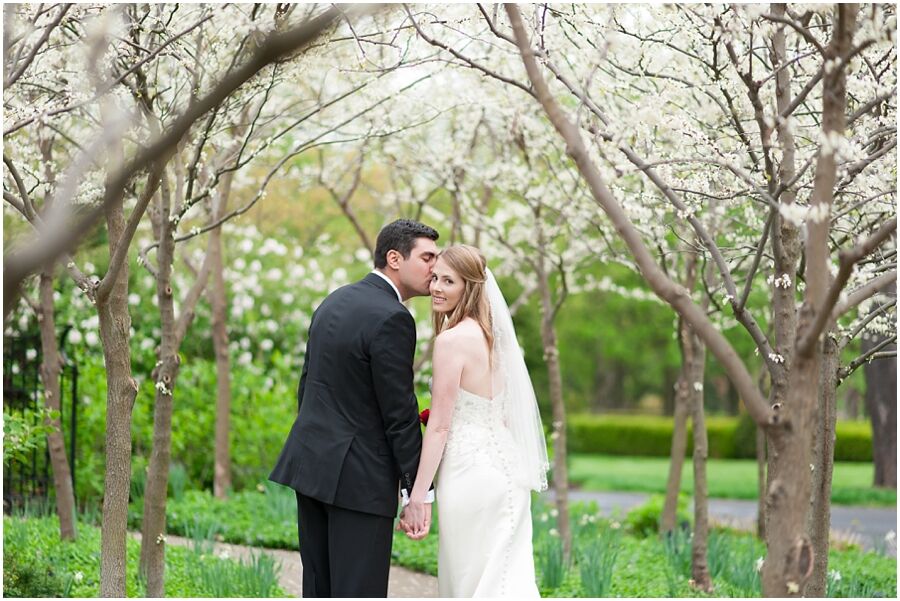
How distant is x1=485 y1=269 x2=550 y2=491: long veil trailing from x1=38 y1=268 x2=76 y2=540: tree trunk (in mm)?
3198

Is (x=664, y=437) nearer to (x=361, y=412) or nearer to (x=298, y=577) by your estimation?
(x=298, y=577)

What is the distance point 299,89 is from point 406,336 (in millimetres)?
5415

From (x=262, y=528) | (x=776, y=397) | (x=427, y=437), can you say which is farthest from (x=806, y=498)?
(x=262, y=528)

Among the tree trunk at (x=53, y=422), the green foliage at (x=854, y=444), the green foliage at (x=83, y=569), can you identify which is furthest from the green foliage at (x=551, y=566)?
the green foliage at (x=854, y=444)

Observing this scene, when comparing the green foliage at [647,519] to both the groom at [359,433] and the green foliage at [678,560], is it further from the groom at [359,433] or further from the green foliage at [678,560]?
the groom at [359,433]

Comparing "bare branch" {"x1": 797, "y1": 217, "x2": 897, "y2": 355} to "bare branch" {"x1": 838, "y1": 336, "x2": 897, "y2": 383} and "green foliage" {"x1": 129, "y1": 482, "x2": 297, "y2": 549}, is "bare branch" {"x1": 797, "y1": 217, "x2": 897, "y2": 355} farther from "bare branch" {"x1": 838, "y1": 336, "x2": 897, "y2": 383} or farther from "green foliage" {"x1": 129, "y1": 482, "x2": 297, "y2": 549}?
"green foliage" {"x1": 129, "y1": 482, "x2": 297, "y2": 549}

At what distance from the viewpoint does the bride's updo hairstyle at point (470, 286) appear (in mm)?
4230

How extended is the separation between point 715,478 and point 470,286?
1482cm

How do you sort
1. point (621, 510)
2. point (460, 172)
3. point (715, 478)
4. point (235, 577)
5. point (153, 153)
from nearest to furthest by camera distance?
point (153, 153)
point (235, 577)
point (460, 172)
point (621, 510)
point (715, 478)

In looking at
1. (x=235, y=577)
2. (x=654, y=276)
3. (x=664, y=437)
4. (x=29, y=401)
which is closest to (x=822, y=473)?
(x=654, y=276)

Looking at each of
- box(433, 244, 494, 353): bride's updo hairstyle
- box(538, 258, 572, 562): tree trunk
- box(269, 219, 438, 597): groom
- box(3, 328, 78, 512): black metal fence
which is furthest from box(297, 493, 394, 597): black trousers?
box(3, 328, 78, 512): black metal fence

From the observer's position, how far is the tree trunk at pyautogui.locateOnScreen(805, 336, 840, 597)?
4.41m

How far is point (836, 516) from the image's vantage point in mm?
12219

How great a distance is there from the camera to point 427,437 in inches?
162
